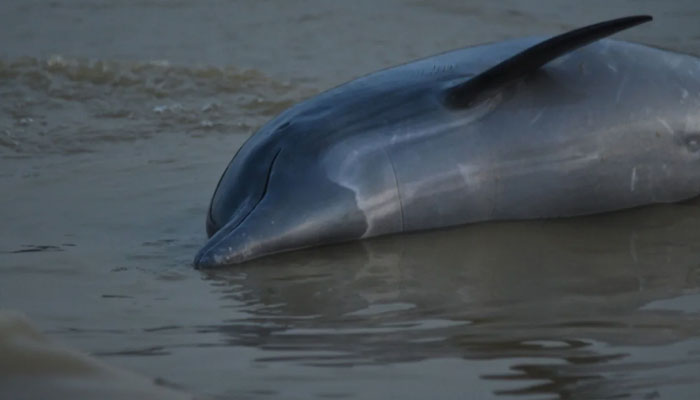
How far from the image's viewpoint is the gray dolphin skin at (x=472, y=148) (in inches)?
204

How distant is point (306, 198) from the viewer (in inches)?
203

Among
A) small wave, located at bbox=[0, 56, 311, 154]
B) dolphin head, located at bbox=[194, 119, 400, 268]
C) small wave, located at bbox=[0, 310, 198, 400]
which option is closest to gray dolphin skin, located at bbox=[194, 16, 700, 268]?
dolphin head, located at bbox=[194, 119, 400, 268]

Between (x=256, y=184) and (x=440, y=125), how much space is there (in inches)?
28.7

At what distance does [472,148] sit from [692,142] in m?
0.99

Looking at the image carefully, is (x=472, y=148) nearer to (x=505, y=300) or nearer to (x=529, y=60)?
(x=529, y=60)

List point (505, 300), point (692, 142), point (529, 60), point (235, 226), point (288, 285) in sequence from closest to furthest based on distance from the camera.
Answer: point (505, 300) < point (288, 285) < point (235, 226) < point (529, 60) < point (692, 142)

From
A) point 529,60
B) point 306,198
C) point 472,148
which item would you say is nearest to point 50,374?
point 306,198

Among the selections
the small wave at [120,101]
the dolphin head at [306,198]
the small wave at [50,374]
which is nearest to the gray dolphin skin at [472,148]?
the dolphin head at [306,198]

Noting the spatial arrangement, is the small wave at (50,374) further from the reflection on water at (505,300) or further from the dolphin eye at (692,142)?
the dolphin eye at (692,142)

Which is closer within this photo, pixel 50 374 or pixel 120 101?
pixel 50 374

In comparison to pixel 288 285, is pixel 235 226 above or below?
above

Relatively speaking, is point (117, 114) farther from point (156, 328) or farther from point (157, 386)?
point (157, 386)

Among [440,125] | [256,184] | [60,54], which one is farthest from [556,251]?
[60,54]

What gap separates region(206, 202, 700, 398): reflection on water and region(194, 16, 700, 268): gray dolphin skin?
10 cm
